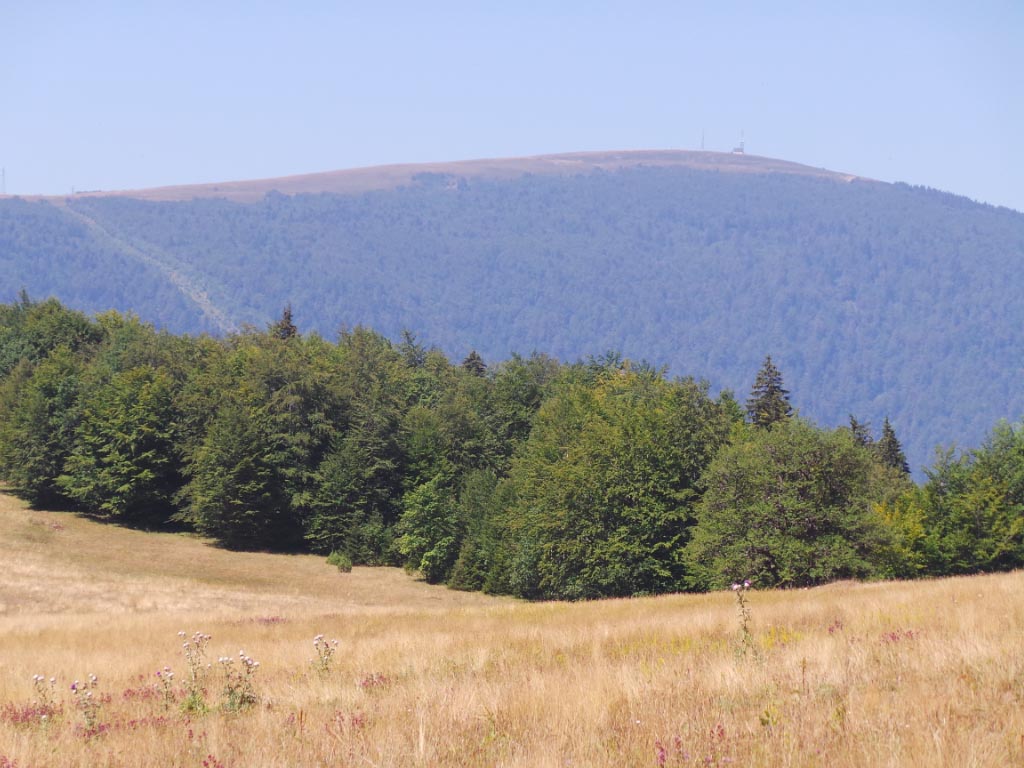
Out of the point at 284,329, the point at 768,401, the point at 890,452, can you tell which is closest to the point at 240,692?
the point at 768,401

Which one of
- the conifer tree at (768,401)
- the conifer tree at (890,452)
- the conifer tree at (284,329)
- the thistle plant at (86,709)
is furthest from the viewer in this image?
the conifer tree at (284,329)

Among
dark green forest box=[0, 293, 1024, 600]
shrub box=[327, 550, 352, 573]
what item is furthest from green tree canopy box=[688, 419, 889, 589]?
shrub box=[327, 550, 352, 573]

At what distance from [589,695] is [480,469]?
71229 millimetres

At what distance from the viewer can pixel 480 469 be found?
79.1 m

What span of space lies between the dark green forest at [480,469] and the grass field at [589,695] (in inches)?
1093

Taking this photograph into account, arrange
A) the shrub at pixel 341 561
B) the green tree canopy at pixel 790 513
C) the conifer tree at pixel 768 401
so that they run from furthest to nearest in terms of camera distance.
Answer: the conifer tree at pixel 768 401, the shrub at pixel 341 561, the green tree canopy at pixel 790 513

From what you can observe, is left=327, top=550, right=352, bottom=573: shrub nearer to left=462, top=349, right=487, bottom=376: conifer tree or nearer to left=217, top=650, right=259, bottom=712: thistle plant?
left=217, top=650, right=259, bottom=712: thistle plant

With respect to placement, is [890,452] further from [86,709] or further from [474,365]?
[86,709]

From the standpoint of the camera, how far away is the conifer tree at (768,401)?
82.9 metres

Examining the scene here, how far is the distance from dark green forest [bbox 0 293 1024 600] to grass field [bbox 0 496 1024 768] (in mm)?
27752

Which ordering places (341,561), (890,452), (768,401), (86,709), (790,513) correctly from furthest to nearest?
(890,452), (768,401), (341,561), (790,513), (86,709)

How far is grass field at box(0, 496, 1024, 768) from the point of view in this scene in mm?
6481

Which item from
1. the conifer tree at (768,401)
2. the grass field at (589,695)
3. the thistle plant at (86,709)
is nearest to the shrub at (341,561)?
the conifer tree at (768,401)

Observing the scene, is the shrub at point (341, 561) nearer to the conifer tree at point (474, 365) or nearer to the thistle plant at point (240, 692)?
the thistle plant at point (240, 692)
